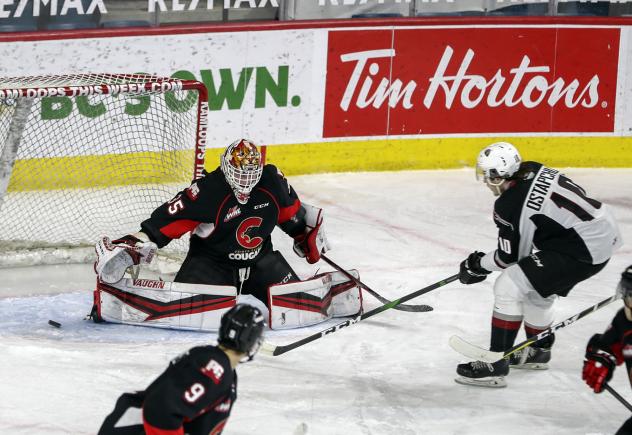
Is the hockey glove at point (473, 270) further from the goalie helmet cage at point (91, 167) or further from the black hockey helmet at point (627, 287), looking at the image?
the goalie helmet cage at point (91, 167)

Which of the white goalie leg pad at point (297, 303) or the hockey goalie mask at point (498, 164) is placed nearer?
the hockey goalie mask at point (498, 164)

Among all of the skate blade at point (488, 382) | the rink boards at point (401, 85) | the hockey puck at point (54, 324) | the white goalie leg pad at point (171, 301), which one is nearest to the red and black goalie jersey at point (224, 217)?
the white goalie leg pad at point (171, 301)

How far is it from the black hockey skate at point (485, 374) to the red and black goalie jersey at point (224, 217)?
1.07 meters

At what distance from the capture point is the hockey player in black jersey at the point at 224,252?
206 inches

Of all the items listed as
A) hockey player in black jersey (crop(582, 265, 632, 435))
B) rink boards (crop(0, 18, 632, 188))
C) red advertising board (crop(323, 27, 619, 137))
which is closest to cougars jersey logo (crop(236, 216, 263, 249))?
hockey player in black jersey (crop(582, 265, 632, 435))

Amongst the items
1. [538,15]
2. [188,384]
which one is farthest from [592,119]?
[188,384]

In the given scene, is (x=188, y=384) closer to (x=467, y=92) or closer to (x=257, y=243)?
(x=257, y=243)

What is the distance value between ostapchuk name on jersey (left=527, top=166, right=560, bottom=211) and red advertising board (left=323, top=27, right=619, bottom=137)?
11.2ft

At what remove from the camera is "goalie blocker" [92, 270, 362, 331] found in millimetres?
5340

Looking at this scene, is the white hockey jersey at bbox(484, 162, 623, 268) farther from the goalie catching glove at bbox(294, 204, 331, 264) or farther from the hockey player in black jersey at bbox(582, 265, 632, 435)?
the goalie catching glove at bbox(294, 204, 331, 264)

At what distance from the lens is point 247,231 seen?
5352mm

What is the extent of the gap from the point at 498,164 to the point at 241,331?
185 cm

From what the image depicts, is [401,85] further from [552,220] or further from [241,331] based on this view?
[241,331]

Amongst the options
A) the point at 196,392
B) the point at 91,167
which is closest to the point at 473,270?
the point at 196,392
